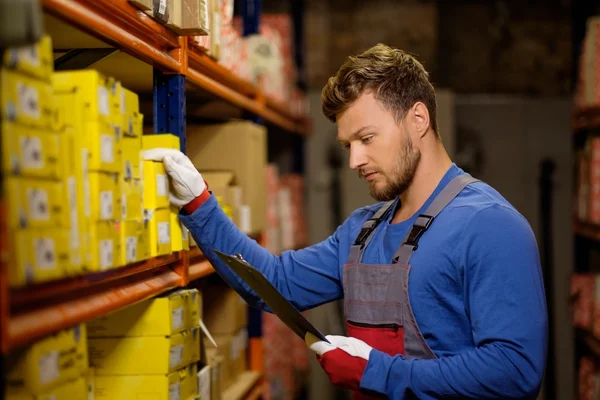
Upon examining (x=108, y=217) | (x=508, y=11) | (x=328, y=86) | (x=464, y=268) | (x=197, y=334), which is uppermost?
(x=508, y=11)

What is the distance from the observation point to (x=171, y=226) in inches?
92.0

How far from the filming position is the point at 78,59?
90.2 inches

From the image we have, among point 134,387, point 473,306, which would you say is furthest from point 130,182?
point 473,306

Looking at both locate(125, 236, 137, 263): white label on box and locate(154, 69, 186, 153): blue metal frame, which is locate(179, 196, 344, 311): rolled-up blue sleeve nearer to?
locate(154, 69, 186, 153): blue metal frame

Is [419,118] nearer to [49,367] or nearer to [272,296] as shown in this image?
[272,296]

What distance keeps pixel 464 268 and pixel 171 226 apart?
0.93 meters

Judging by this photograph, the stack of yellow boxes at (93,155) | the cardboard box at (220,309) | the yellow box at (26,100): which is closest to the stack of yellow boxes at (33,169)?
the yellow box at (26,100)

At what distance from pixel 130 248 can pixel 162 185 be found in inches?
13.6

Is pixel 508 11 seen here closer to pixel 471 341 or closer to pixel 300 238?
pixel 300 238

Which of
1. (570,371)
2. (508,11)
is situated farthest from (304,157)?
(570,371)

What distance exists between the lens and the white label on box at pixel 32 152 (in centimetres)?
134

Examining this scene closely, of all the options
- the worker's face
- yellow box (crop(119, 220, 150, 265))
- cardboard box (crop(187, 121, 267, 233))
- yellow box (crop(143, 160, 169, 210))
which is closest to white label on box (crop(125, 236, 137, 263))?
yellow box (crop(119, 220, 150, 265))

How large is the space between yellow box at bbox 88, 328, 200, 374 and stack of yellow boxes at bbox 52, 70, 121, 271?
0.51 metres

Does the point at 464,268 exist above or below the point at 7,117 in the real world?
below
